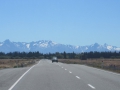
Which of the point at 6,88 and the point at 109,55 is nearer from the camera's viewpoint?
the point at 6,88

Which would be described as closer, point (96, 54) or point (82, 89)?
point (82, 89)

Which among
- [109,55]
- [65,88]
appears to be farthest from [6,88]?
[109,55]

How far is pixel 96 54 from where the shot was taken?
19550 cm

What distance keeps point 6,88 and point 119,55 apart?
17473 centimetres

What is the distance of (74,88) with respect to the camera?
57.5 ft

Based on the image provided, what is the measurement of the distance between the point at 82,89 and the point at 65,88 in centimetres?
97

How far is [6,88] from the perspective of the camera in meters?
18.0

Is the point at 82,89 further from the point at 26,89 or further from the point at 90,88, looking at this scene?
the point at 26,89

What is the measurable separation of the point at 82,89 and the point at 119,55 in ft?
574

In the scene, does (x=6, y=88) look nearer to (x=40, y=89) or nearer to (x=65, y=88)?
(x=40, y=89)

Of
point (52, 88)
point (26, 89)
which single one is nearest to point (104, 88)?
point (52, 88)

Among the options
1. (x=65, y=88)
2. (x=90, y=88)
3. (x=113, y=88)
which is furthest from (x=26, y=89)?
(x=113, y=88)

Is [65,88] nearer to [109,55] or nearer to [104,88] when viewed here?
[104,88]

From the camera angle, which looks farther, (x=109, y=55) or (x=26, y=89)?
(x=109, y=55)
